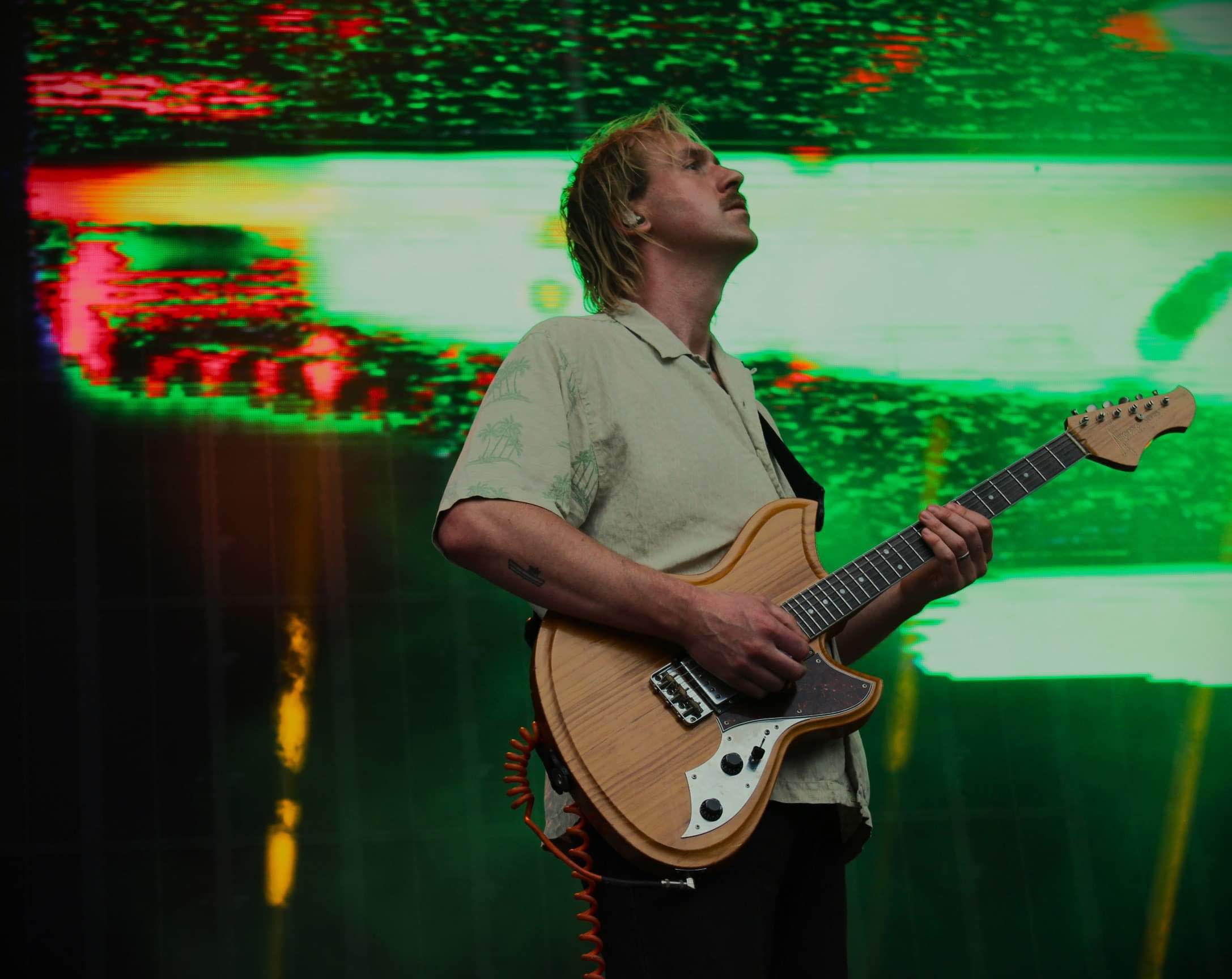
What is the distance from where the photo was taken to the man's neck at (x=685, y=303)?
2059 millimetres

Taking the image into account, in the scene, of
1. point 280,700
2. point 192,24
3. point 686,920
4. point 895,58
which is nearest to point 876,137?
point 895,58

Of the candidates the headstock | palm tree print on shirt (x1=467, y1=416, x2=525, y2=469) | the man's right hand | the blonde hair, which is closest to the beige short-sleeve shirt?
palm tree print on shirt (x1=467, y1=416, x2=525, y2=469)

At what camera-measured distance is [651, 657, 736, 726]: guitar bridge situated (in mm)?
1568

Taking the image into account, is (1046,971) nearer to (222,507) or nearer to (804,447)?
(804,447)

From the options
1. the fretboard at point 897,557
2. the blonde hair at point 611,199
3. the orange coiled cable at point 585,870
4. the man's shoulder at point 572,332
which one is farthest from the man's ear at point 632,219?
the orange coiled cable at point 585,870

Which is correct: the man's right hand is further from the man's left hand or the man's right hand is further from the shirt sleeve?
the man's left hand

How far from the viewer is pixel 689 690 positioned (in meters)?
1.58

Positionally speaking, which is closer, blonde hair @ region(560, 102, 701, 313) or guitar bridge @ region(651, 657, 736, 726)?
guitar bridge @ region(651, 657, 736, 726)

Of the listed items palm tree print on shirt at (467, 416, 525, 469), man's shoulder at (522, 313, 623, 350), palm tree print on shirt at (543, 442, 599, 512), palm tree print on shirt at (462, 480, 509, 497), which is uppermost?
man's shoulder at (522, 313, 623, 350)

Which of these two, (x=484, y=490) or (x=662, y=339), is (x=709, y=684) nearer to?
(x=484, y=490)

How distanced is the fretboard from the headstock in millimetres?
32

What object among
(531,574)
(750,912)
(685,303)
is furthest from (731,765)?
(685,303)

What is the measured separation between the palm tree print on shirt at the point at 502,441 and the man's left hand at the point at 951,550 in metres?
0.62

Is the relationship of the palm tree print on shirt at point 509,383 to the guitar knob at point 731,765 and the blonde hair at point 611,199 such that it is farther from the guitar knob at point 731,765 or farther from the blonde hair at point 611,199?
the guitar knob at point 731,765
